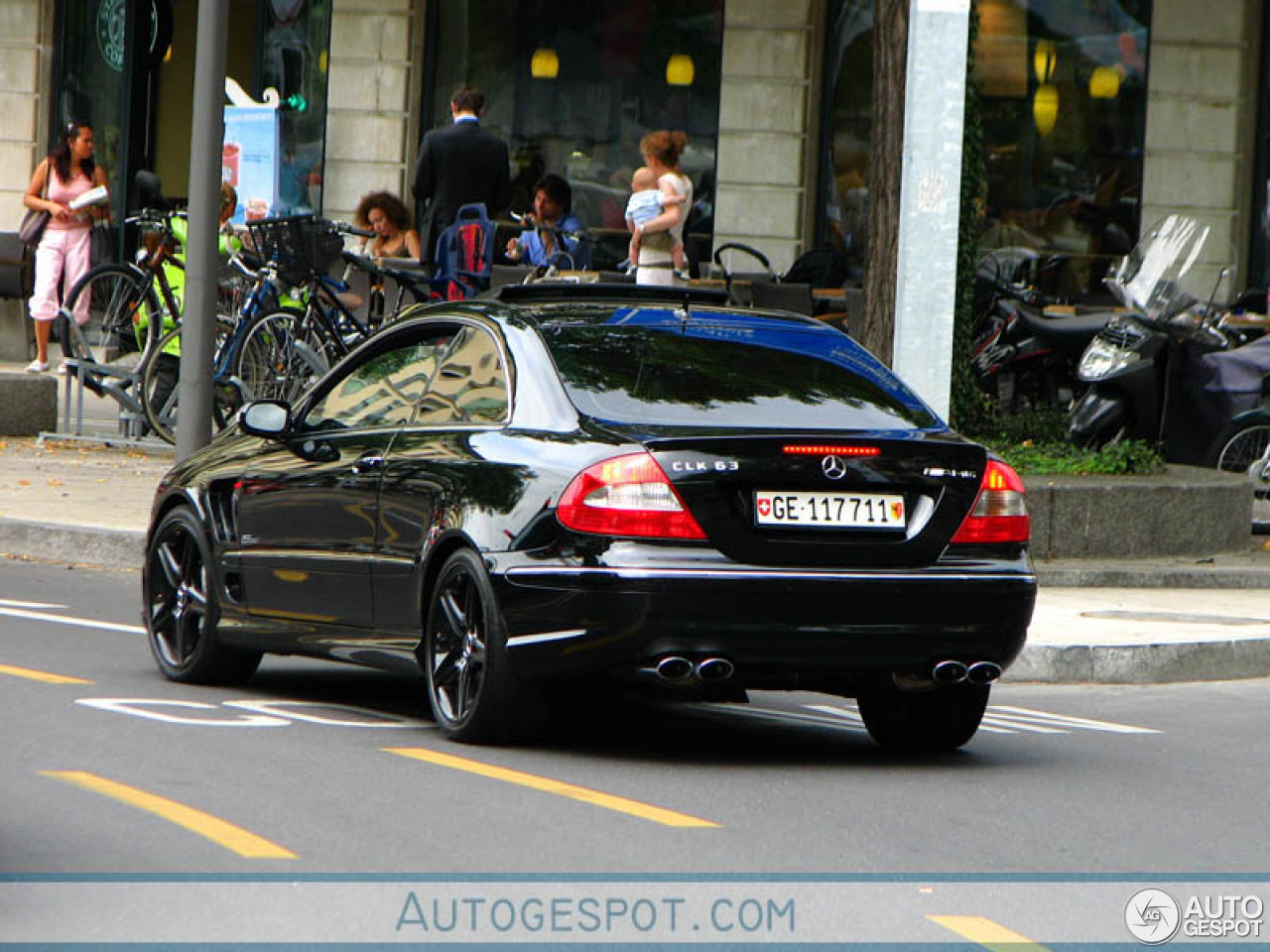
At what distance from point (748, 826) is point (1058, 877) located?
2.88 ft

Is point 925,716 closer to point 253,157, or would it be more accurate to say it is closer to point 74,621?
point 74,621

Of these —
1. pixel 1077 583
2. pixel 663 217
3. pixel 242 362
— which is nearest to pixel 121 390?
pixel 242 362

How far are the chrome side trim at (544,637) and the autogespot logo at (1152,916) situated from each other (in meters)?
1.97

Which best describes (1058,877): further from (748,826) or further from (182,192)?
(182,192)

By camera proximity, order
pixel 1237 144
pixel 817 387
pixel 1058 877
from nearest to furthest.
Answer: pixel 1058 877 → pixel 817 387 → pixel 1237 144

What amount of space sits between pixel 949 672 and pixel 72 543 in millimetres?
6961

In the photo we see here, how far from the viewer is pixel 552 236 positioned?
19.4m

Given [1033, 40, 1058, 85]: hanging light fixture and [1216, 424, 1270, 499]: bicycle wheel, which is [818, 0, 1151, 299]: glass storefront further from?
[1216, 424, 1270, 499]: bicycle wheel

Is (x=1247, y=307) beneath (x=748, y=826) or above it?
above

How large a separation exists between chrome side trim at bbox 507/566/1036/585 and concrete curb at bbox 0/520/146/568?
614cm

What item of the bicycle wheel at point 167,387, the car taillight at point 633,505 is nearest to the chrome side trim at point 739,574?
the car taillight at point 633,505

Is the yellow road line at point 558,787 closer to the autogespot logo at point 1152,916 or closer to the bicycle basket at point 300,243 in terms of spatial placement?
the autogespot logo at point 1152,916

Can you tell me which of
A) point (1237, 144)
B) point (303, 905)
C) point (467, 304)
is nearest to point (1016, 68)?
point (1237, 144)

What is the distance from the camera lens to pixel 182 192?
27516 mm
